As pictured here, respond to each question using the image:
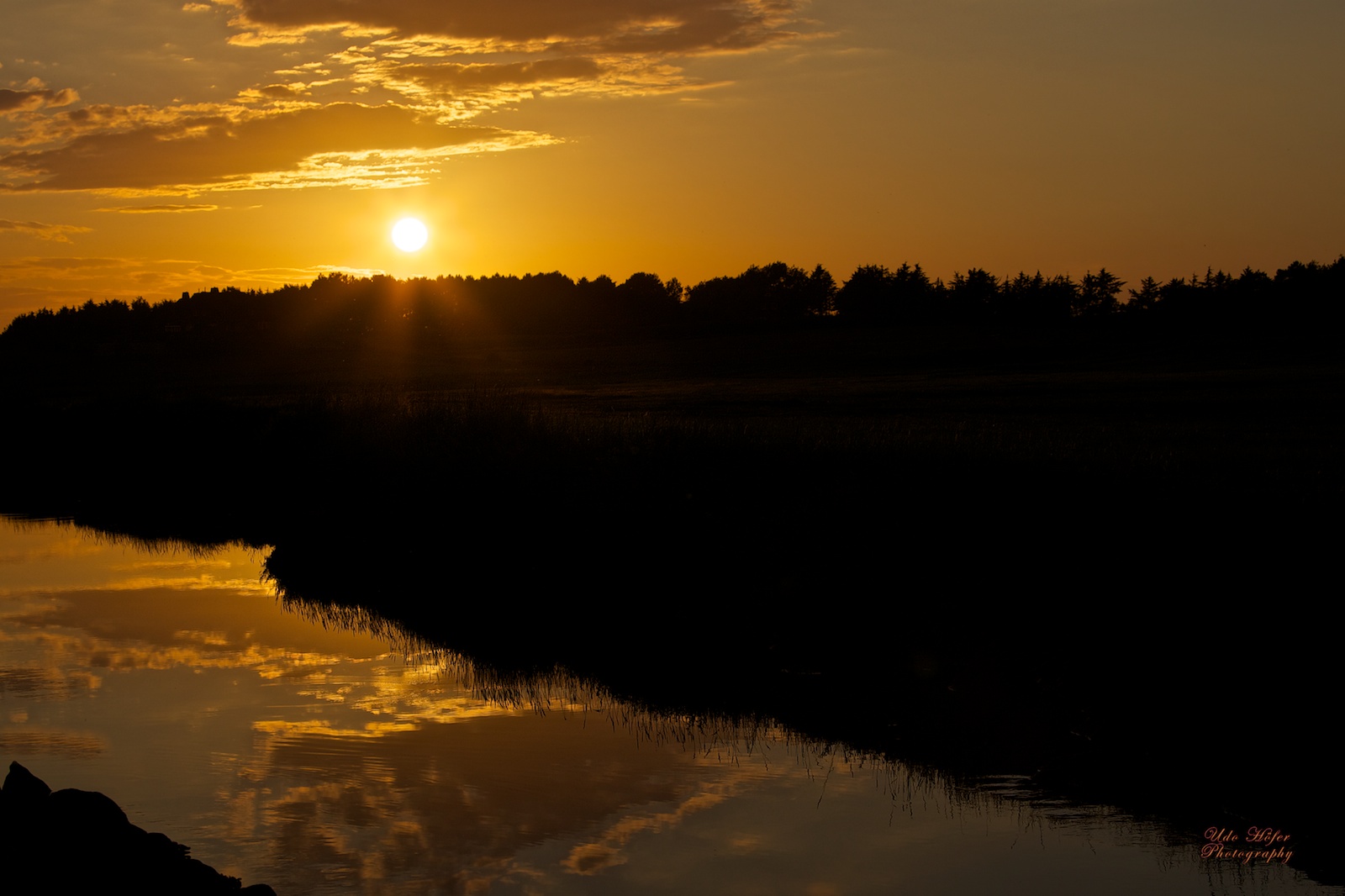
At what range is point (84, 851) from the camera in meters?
7.17

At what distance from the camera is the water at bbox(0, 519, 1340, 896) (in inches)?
336

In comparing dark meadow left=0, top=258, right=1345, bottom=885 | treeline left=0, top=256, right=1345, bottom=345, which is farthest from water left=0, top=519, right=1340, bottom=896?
treeline left=0, top=256, right=1345, bottom=345

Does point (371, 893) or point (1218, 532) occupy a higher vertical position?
point (1218, 532)

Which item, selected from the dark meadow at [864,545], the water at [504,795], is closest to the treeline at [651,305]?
the dark meadow at [864,545]

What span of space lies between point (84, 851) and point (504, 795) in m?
3.86

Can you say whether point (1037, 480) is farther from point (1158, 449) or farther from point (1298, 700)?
point (1158, 449)

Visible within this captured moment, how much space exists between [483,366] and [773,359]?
56.8 feet

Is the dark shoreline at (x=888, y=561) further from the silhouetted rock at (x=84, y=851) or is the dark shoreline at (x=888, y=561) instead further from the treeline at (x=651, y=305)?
the treeline at (x=651, y=305)

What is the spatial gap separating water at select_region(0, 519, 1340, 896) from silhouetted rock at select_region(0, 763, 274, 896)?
1007 mm

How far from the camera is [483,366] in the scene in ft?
222

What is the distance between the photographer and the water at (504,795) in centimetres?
853

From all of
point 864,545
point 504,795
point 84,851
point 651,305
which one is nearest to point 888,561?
point 864,545

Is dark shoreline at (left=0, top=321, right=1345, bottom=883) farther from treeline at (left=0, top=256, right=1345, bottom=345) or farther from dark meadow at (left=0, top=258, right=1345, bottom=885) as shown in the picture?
treeline at (left=0, top=256, right=1345, bottom=345)

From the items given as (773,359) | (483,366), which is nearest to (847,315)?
(773,359)
